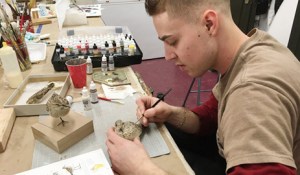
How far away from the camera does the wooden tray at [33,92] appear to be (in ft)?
3.55

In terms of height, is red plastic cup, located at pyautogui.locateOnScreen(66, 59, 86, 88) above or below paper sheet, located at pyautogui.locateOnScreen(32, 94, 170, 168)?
above

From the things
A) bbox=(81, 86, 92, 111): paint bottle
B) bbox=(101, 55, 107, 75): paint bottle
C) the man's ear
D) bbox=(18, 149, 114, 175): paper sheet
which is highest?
the man's ear

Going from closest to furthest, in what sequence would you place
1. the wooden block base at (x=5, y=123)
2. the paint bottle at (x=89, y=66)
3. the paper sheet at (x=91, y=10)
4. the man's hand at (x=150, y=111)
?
the wooden block base at (x=5, y=123), the man's hand at (x=150, y=111), the paint bottle at (x=89, y=66), the paper sheet at (x=91, y=10)

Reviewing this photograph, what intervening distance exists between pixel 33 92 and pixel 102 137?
0.49 metres

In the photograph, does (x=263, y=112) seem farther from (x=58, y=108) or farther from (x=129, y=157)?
(x=58, y=108)

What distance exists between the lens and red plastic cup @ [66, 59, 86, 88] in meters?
1.27

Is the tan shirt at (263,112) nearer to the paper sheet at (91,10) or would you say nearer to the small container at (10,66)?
the small container at (10,66)

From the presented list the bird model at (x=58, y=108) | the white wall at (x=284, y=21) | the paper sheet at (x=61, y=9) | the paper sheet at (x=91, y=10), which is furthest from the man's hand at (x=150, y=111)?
the paper sheet at (x=91, y=10)

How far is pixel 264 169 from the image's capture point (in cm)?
60

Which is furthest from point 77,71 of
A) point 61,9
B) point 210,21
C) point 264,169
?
point 61,9

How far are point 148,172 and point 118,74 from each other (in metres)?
0.72

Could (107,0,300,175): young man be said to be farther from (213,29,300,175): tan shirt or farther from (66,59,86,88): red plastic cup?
(66,59,86,88): red plastic cup

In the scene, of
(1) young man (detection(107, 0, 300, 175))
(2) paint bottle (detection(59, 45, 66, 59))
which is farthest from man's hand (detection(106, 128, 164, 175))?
(2) paint bottle (detection(59, 45, 66, 59))

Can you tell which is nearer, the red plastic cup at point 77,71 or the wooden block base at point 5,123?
the wooden block base at point 5,123
